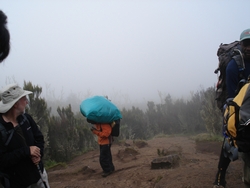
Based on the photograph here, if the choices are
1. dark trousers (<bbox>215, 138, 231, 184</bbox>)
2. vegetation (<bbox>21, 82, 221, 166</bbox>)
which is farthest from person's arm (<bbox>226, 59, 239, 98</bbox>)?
vegetation (<bbox>21, 82, 221, 166</bbox>)

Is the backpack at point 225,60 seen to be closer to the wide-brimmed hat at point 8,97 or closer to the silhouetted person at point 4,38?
the silhouetted person at point 4,38

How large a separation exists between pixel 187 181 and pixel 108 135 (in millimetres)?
1907

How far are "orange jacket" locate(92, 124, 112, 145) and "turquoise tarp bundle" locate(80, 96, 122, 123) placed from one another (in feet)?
0.56

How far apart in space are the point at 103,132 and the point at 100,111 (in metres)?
0.48

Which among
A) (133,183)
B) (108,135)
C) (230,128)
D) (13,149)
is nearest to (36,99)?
(108,135)

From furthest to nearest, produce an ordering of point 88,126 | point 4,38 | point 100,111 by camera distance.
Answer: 1. point 88,126
2. point 100,111
3. point 4,38

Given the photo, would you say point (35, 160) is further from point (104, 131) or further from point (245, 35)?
point (245, 35)

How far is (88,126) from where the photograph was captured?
10094 millimetres

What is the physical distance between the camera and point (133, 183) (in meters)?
3.88

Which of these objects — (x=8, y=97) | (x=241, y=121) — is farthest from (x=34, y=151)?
(x=241, y=121)

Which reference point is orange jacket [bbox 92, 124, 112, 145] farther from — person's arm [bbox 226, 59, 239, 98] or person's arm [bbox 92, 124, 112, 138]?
person's arm [bbox 226, 59, 239, 98]

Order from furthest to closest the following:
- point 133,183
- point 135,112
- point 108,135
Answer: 1. point 135,112
2. point 108,135
3. point 133,183

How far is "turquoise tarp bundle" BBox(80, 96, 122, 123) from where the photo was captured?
14.7 feet

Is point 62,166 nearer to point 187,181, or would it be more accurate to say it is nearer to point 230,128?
point 187,181
